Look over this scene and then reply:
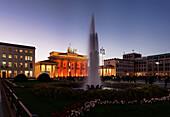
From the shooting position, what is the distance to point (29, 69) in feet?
237

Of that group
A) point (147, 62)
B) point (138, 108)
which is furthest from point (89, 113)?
point (147, 62)

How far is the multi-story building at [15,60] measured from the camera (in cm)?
6459

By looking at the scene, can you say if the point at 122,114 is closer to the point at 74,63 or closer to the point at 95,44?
the point at 95,44

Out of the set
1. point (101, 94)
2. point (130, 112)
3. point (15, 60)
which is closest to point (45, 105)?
point (101, 94)

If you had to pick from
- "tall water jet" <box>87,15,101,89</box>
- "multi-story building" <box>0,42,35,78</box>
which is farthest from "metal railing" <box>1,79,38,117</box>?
"multi-story building" <box>0,42,35,78</box>

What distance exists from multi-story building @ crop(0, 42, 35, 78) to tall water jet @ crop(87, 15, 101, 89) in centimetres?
5847

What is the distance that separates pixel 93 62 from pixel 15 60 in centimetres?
6165

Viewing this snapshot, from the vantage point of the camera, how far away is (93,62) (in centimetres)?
1767

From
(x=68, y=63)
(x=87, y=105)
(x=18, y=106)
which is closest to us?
(x=18, y=106)

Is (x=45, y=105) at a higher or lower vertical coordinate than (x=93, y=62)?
lower

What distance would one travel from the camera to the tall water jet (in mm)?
17312

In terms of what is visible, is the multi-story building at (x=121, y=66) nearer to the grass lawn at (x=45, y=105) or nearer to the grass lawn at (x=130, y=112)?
the grass lawn at (x=45, y=105)

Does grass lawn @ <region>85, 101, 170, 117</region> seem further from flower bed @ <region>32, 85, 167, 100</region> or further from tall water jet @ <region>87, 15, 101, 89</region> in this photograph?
tall water jet @ <region>87, 15, 101, 89</region>

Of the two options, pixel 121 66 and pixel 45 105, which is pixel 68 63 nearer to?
pixel 121 66
